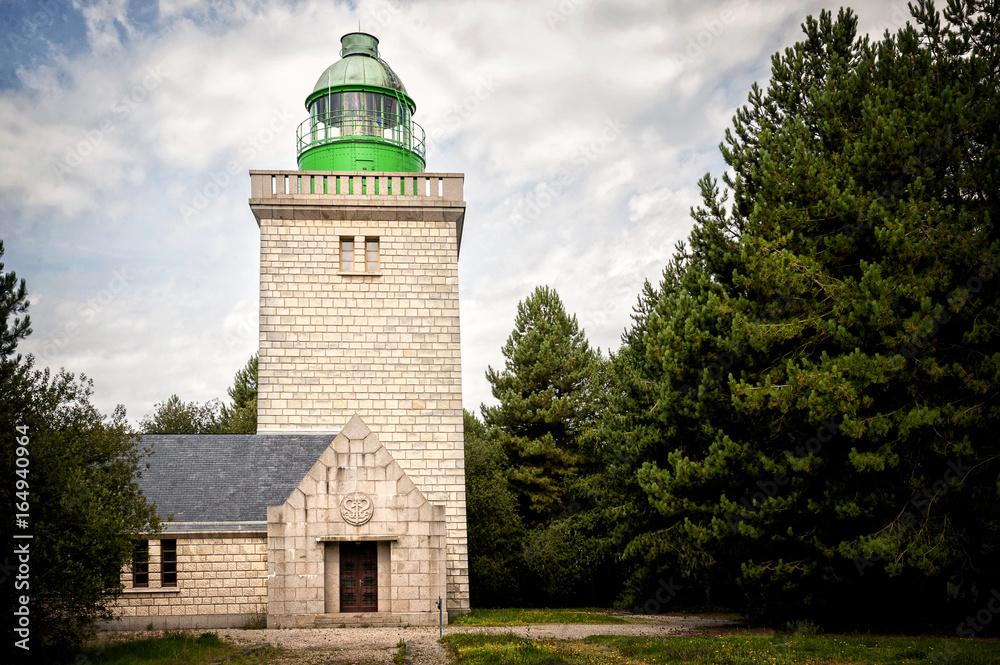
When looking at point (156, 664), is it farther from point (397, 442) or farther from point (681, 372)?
point (681, 372)

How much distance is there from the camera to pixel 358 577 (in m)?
19.0

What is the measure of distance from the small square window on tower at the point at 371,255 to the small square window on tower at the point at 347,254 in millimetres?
400

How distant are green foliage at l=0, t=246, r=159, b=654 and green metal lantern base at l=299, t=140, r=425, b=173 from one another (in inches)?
430

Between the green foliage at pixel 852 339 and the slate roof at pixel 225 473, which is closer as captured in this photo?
the green foliage at pixel 852 339

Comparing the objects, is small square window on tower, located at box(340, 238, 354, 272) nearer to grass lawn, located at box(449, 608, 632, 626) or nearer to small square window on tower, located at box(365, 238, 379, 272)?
small square window on tower, located at box(365, 238, 379, 272)

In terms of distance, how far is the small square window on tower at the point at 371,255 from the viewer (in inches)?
888

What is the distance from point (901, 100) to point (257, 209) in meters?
15.4

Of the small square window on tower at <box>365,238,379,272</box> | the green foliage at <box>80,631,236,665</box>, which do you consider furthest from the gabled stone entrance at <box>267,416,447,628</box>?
the small square window on tower at <box>365,238,379,272</box>

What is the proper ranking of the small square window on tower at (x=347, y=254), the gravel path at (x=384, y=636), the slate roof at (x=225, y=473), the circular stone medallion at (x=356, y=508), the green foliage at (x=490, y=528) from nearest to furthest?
1. the gravel path at (x=384, y=636)
2. the circular stone medallion at (x=356, y=508)
3. the slate roof at (x=225, y=473)
4. the small square window on tower at (x=347, y=254)
5. the green foliage at (x=490, y=528)

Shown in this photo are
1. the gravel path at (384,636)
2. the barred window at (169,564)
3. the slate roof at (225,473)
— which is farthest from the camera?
the slate roof at (225,473)

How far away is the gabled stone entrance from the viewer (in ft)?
60.2

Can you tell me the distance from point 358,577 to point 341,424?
4164 millimetres

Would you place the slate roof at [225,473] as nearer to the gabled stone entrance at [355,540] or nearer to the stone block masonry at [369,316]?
the stone block masonry at [369,316]

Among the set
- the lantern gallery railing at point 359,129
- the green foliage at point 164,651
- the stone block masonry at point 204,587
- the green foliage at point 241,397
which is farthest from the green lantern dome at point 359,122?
the green foliage at point 241,397
